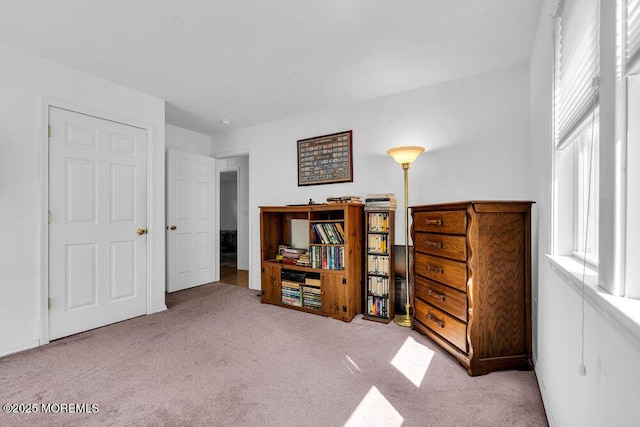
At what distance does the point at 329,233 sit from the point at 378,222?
20.9 inches

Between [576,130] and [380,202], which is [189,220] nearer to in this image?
[380,202]

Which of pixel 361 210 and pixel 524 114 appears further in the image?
pixel 361 210

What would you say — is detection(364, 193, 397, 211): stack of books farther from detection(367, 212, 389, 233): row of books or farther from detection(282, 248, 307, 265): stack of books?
detection(282, 248, 307, 265): stack of books

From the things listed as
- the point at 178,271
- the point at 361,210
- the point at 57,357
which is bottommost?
the point at 57,357

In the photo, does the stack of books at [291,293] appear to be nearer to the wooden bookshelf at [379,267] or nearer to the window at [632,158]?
the wooden bookshelf at [379,267]

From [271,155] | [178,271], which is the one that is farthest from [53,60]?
[178,271]

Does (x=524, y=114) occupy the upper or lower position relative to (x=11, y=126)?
upper

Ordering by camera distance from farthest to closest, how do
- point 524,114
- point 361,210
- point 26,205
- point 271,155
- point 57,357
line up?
1. point 271,155
2. point 361,210
3. point 524,114
4. point 26,205
5. point 57,357

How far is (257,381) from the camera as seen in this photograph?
71.1 inches

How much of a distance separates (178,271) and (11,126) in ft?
7.81

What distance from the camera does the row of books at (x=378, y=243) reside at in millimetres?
2828

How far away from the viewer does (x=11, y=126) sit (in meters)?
2.21

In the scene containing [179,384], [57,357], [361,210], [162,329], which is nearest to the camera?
[179,384]

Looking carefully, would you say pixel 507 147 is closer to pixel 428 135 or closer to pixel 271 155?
pixel 428 135
